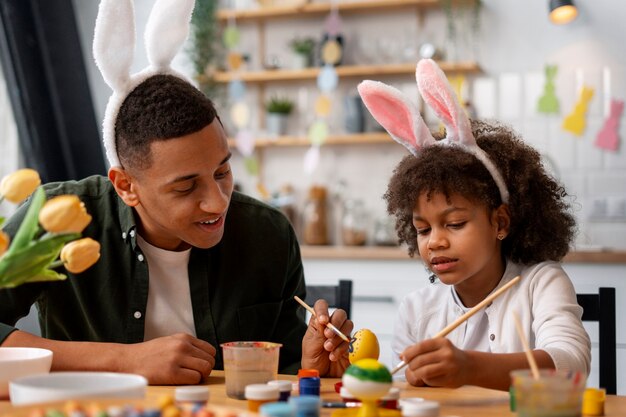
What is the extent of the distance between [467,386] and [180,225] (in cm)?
63

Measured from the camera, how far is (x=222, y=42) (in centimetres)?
484

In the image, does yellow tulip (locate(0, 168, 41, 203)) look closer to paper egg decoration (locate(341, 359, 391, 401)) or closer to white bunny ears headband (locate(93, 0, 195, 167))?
paper egg decoration (locate(341, 359, 391, 401))

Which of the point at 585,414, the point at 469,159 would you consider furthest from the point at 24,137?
the point at 585,414

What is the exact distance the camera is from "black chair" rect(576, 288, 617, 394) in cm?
176

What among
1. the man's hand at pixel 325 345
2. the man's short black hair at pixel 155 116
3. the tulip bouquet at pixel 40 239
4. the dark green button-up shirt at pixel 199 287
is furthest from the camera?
the dark green button-up shirt at pixel 199 287

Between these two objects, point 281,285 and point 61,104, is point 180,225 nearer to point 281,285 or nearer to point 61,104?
point 281,285

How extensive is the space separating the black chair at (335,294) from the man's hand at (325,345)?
0.45 meters

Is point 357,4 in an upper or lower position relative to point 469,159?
upper

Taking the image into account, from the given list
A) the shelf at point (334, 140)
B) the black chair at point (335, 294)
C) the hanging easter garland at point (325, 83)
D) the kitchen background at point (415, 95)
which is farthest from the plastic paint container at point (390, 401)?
the hanging easter garland at point (325, 83)

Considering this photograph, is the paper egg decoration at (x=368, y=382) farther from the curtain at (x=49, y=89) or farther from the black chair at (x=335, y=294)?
the curtain at (x=49, y=89)

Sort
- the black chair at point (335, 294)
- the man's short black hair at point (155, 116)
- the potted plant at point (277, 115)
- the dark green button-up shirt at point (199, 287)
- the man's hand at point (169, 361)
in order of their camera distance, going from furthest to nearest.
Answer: the potted plant at point (277, 115)
the black chair at point (335, 294)
the dark green button-up shirt at point (199, 287)
the man's short black hair at point (155, 116)
the man's hand at point (169, 361)

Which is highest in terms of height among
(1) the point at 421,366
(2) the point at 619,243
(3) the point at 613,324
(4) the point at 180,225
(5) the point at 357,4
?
(5) the point at 357,4

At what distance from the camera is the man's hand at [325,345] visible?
5.13 ft

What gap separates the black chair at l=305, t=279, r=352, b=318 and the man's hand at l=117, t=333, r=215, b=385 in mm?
624
